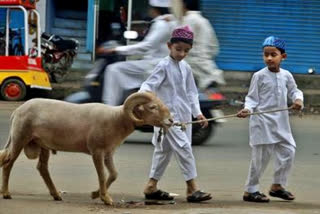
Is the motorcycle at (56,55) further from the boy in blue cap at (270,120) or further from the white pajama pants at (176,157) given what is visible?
the boy in blue cap at (270,120)

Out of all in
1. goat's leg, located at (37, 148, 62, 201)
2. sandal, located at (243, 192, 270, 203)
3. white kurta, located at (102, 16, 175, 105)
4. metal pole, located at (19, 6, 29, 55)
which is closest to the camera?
goat's leg, located at (37, 148, 62, 201)

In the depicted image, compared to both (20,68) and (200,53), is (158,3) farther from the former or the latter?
(20,68)

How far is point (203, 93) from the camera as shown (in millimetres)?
12266

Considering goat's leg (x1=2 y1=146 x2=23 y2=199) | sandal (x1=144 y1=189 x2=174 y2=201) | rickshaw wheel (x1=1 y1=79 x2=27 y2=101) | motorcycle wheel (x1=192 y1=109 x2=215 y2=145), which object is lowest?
rickshaw wheel (x1=1 y1=79 x2=27 y2=101)

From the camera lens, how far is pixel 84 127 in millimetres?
7629

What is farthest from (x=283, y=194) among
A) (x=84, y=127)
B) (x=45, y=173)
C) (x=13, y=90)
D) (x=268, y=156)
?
(x=13, y=90)

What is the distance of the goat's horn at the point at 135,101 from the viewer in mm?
7492

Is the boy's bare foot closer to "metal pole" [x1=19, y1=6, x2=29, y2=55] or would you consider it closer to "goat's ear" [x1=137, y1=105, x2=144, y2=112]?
"goat's ear" [x1=137, y1=105, x2=144, y2=112]

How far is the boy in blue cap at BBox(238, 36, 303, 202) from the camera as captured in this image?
8047 millimetres

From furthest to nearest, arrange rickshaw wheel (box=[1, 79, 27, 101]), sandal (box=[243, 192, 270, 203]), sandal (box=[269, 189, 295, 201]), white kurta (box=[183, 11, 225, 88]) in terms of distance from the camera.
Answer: rickshaw wheel (box=[1, 79, 27, 101]), white kurta (box=[183, 11, 225, 88]), sandal (box=[269, 189, 295, 201]), sandal (box=[243, 192, 270, 203])

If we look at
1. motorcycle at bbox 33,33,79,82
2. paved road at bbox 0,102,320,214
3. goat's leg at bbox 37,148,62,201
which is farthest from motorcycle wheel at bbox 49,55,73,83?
goat's leg at bbox 37,148,62,201

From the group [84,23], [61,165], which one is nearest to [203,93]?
[61,165]

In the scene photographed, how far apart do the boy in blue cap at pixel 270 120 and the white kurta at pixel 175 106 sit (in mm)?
563

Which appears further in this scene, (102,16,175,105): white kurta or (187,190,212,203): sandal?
(102,16,175,105): white kurta
